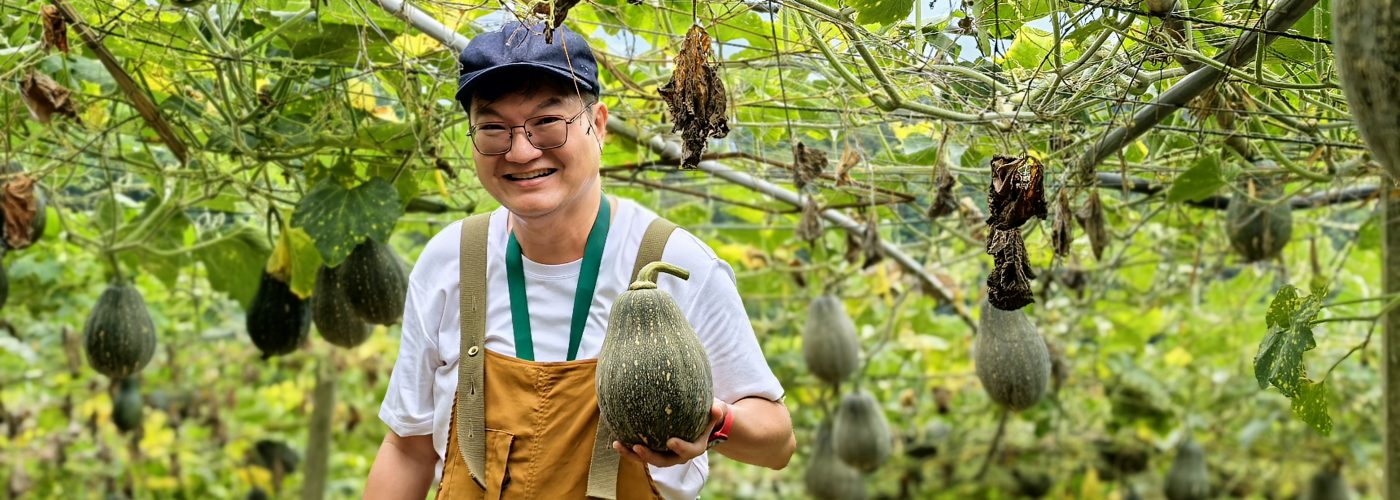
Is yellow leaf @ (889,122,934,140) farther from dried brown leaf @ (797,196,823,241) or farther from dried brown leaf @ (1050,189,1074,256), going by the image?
dried brown leaf @ (1050,189,1074,256)

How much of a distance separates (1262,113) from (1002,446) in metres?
6.76

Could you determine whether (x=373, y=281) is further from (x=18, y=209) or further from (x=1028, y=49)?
(x=1028, y=49)

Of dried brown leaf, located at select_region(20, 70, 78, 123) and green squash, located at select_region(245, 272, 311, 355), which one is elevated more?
dried brown leaf, located at select_region(20, 70, 78, 123)

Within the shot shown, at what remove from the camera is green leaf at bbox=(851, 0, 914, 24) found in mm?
2240

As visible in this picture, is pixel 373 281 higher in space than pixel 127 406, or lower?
higher

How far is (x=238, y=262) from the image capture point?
4.35 m

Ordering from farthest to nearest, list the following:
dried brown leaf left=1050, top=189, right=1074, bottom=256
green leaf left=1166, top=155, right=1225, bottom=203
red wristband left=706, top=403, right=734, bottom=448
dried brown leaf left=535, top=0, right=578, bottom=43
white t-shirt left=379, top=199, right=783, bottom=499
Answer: green leaf left=1166, top=155, right=1225, bottom=203, dried brown leaf left=1050, top=189, right=1074, bottom=256, white t-shirt left=379, top=199, right=783, bottom=499, red wristband left=706, top=403, right=734, bottom=448, dried brown leaf left=535, top=0, right=578, bottom=43

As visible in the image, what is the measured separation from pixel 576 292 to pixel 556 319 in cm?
6

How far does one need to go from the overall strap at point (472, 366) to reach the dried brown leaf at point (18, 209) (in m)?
1.96

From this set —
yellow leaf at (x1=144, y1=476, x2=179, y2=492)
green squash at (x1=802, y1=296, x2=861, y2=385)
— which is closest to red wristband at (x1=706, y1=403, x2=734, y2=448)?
green squash at (x1=802, y1=296, x2=861, y2=385)

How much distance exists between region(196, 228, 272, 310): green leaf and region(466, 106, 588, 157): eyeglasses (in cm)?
240

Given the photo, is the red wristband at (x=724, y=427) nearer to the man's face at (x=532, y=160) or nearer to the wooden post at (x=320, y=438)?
the man's face at (x=532, y=160)

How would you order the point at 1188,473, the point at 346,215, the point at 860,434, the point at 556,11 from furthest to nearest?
1. the point at 1188,473
2. the point at 860,434
3. the point at 346,215
4. the point at 556,11

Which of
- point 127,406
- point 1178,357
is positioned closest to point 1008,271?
point 127,406
